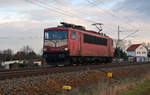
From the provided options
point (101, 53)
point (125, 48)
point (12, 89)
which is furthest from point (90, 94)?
point (125, 48)

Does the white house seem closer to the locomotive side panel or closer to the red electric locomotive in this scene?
the locomotive side panel

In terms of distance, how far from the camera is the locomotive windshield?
19906mm

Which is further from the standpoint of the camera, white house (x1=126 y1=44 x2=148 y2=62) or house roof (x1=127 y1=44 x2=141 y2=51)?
house roof (x1=127 y1=44 x2=141 y2=51)

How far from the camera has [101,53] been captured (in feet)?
88.1

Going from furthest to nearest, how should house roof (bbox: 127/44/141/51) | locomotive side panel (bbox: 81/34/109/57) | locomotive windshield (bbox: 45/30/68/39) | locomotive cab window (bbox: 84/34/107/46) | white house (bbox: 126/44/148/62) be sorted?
house roof (bbox: 127/44/141/51) < white house (bbox: 126/44/148/62) < locomotive cab window (bbox: 84/34/107/46) < locomotive side panel (bbox: 81/34/109/57) < locomotive windshield (bbox: 45/30/68/39)

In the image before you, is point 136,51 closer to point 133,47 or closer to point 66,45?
point 133,47

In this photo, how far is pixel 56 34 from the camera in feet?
66.6

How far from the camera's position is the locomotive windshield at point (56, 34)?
65.3 ft

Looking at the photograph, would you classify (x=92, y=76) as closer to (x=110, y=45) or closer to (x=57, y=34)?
(x=57, y=34)

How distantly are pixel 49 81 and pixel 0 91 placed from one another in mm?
3161

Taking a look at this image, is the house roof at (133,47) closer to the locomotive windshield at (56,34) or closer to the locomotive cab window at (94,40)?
the locomotive cab window at (94,40)

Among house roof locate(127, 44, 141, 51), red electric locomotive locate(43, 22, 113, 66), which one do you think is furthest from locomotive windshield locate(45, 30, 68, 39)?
house roof locate(127, 44, 141, 51)

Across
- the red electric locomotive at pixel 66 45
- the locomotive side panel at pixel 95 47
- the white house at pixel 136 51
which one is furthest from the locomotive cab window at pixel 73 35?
the white house at pixel 136 51

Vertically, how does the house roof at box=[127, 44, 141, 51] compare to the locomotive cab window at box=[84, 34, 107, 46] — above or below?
above
